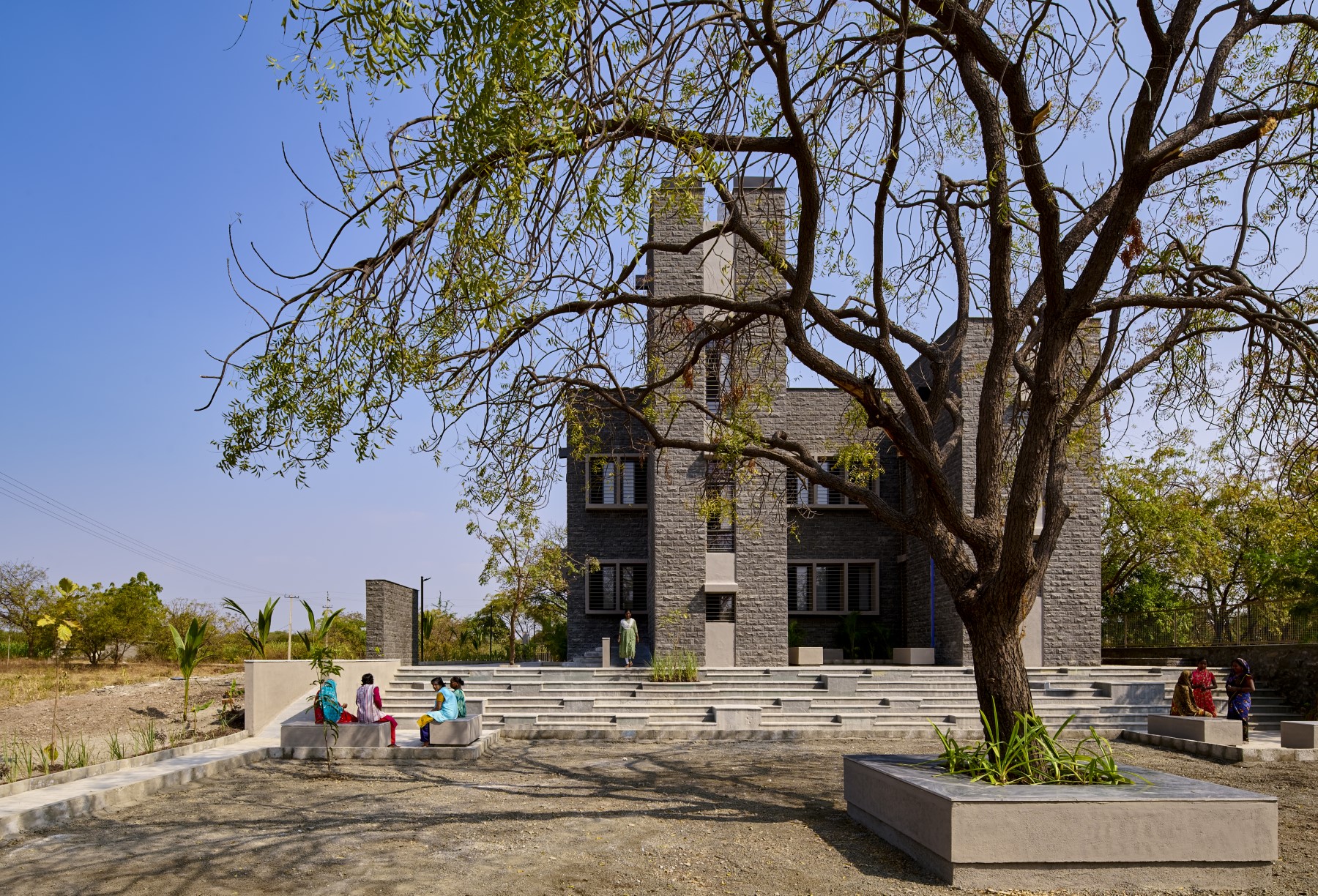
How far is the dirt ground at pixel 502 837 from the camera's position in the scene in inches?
291

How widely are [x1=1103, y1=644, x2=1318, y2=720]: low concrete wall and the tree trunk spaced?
497 inches

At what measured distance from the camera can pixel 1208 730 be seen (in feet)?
49.0

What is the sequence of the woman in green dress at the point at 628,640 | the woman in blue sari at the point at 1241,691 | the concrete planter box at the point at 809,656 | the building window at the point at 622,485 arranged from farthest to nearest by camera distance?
the building window at the point at 622,485
the concrete planter box at the point at 809,656
the woman in green dress at the point at 628,640
the woman in blue sari at the point at 1241,691

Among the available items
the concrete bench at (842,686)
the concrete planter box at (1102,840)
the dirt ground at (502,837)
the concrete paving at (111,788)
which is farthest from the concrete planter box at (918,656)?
the concrete planter box at (1102,840)

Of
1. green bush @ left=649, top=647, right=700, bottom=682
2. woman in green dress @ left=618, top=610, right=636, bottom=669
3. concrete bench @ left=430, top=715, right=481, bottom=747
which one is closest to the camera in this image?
concrete bench @ left=430, top=715, right=481, bottom=747

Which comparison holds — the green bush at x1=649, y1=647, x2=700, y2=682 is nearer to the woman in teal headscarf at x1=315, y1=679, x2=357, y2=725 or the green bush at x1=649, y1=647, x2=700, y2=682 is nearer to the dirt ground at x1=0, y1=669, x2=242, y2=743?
the dirt ground at x1=0, y1=669, x2=242, y2=743

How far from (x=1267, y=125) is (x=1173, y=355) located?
12.7 ft

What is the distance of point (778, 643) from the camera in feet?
81.1

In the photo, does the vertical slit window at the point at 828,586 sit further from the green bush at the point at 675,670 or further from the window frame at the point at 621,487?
the green bush at the point at 675,670

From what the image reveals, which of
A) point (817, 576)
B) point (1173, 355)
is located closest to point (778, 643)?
point (817, 576)

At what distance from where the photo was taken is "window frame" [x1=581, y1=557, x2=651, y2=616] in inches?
1058

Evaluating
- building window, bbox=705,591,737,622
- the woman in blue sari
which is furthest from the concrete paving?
the woman in blue sari

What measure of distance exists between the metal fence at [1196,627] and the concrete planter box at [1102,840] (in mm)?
19055

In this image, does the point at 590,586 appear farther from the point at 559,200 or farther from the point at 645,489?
the point at 559,200
